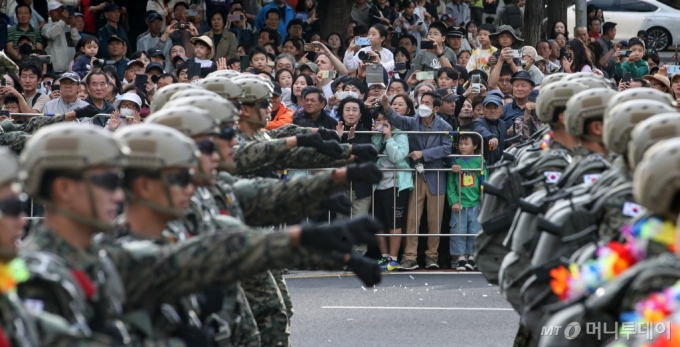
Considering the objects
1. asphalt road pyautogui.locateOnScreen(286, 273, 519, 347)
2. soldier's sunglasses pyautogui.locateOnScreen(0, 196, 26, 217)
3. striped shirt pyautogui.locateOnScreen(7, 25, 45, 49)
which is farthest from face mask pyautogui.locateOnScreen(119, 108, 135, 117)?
Answer: soldier's sunglasses pyautogui.locateOnScreen(0, 196, 26, 217)

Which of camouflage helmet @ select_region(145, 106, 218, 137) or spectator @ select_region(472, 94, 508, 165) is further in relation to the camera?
spectator @ select_region(472, 94, 508, 165)

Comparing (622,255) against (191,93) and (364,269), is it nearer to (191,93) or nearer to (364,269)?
(364,269)

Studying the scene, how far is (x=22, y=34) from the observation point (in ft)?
58.3

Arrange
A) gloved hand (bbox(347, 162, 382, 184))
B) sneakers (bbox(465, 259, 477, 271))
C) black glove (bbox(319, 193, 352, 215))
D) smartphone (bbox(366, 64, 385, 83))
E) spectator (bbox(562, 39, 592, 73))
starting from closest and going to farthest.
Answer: gloved hand (bbox(347, 162, 382, 184)), black glove (bbox(319, 193, 352, 215)), sneakers (bbox(465, 259, 477, 271)), smartphone (bbox(366, 64, 385, 83)), spectator (bbox(562, 39, 592, 73))

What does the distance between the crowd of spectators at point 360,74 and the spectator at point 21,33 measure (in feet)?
0.06

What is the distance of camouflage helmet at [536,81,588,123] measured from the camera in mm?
8898

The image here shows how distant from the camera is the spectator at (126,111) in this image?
1409 cm

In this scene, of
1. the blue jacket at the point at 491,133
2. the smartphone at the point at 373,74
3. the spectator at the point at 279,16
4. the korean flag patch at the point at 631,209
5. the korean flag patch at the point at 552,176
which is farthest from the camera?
the spectator at the point at 279,16

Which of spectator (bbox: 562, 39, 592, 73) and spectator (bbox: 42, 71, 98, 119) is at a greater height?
spectator (bbox: 42, 71, 98, 119)

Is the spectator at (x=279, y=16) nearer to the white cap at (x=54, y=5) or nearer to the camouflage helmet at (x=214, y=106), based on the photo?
the white cap at (x=54, y=5)

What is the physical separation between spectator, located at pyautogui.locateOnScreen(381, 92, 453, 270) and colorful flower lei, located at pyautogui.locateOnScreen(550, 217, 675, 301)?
9125mm

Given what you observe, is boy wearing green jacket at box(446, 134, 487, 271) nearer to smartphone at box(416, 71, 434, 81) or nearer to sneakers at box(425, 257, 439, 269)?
sneakers at box(425, 257, 439, 269)

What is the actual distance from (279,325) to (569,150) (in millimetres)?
2221

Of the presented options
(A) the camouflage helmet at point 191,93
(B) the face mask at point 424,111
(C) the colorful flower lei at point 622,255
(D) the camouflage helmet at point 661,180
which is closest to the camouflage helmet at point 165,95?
(A) the camouflage helmet at point 191,93
